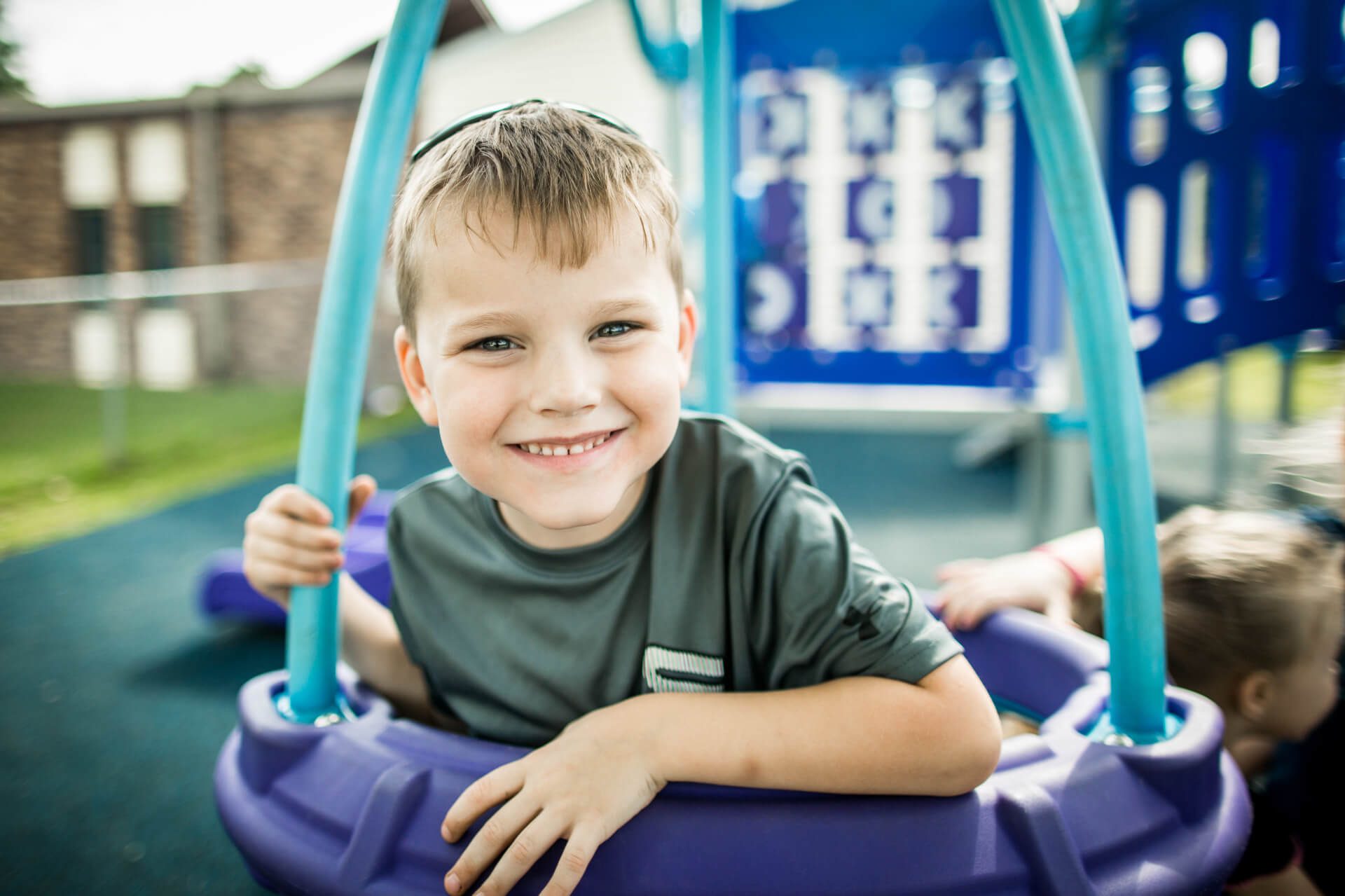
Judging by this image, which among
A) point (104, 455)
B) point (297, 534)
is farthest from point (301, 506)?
point (104, 455)

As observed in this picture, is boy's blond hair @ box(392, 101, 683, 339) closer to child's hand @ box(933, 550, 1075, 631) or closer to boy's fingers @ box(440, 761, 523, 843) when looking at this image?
boy's fingers @ box(440, 761, 523, 843)

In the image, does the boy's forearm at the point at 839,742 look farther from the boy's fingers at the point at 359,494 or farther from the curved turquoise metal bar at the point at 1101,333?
the boy's fingers at the point at 359,494

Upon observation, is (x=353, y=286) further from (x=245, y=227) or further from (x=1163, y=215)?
(x=245, y=227)

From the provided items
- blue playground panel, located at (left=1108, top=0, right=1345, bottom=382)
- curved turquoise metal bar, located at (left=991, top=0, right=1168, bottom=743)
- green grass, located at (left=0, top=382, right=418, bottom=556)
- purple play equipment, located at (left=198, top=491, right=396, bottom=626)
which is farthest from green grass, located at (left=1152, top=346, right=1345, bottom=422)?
green grass, located at (left=0, top=382, right=418, bottom=556)

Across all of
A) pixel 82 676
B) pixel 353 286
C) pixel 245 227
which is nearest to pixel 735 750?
pixel 353 286

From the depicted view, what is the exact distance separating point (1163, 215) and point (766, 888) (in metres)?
1.37

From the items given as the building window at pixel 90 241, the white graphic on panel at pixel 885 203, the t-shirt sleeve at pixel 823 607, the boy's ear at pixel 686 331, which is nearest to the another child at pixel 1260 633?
the t-shirt sleeve at pixel 823 607

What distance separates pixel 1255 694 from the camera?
0.69 meters

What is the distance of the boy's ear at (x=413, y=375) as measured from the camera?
548 mm

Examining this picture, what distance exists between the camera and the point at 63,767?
0.96 metres

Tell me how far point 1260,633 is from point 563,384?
58 cm

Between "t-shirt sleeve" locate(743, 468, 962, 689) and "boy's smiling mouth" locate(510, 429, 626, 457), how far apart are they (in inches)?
4.5

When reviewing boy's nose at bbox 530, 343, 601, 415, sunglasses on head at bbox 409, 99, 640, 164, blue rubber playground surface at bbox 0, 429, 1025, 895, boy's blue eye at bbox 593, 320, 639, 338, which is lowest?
Answer: blue rubber playground surface at bbox 0, 429, 1025, 895

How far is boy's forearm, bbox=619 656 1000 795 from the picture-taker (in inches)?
18.1
